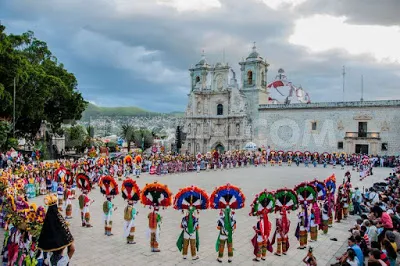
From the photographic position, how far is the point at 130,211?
9.72m

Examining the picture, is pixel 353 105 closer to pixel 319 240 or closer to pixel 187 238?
pixel 319 240

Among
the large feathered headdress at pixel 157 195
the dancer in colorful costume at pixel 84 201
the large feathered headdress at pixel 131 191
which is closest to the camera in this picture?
the large feathered headdress at pixel 157 195

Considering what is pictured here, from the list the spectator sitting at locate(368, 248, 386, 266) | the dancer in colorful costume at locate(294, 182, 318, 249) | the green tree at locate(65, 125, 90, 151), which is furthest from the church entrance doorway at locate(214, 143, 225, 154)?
the spectator sitting at locate(368, 248, 386, 266)

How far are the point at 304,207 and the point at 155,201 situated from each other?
174 inches

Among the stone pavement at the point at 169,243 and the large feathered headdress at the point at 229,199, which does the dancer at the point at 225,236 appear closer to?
the stone pavement at the point at 169,243

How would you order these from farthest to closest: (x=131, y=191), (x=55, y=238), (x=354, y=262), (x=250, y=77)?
(x=250, y=77)
(x=131, y=191)
(x=354, y=262)
(x=55, y=238)

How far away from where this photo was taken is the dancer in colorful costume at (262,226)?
8.65 m

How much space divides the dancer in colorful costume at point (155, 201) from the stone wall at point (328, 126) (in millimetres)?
32722

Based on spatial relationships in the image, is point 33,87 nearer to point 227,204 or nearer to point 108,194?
point 108,194

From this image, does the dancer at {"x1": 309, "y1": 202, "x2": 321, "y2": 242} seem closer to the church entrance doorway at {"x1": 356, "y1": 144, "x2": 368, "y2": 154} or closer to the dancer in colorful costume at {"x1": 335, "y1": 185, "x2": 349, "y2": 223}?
the dancer in colorful costume at {"x1": 335, "y1": 185, "x2": 349, "y2": 223}

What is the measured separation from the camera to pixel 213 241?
10273mm

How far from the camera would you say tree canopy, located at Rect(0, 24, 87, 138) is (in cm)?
2516

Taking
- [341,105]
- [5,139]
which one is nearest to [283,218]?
[5,139]

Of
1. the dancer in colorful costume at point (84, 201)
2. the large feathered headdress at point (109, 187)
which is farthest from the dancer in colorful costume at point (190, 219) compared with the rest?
the dancer in colorful costume at point (84, 201)
